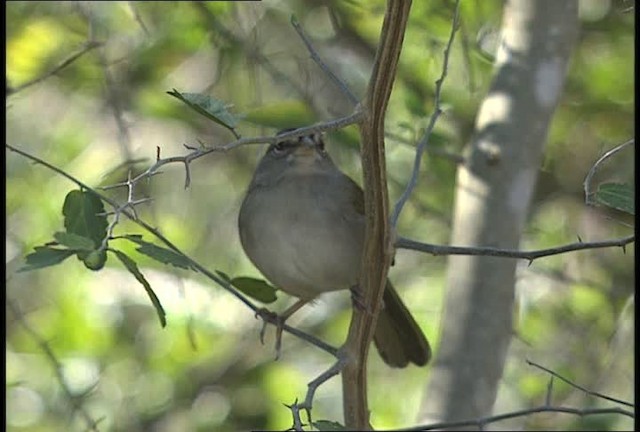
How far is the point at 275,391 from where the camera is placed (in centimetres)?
473

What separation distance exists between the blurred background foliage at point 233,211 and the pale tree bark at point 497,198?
1.23ft

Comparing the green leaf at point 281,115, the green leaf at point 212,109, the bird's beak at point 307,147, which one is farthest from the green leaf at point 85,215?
the bird's beak at point 307,147

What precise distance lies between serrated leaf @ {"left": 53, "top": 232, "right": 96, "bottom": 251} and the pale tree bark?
1.55 meters

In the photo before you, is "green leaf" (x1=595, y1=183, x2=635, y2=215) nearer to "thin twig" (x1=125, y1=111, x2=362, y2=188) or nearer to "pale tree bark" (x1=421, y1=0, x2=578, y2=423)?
"thin twig" (x1=125, y1=111, x2=362, y2=188)

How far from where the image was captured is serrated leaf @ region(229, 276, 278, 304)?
2.80m

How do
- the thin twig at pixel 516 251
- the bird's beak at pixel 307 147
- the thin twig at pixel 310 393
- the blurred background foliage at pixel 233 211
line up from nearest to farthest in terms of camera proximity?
the thin twig at pixel 310 393
the thin twig at pixel 516 251
the bird's beak at pixel 307 147
the blurred background foliage at pixel 233 211

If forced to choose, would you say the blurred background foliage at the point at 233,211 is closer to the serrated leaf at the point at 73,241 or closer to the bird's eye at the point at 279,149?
the bird's eye at the point at 279,149

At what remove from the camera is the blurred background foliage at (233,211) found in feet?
14.2

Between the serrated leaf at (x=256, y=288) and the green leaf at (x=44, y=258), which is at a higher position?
the serrated leaf at (x=256, y=288)

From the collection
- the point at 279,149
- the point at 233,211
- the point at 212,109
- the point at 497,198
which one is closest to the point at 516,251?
the point at 212,109

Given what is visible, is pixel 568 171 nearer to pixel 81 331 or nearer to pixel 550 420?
pixel 550 420

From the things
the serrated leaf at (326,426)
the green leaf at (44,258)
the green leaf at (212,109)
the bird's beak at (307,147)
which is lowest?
the serrated leaf at (326,426)

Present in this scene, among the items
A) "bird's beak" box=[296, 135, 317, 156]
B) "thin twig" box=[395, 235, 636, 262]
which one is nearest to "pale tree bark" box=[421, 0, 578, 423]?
"bird's beak" box=[296, 135, 317, 156]

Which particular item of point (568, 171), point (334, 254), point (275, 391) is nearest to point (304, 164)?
point (334, 254)
